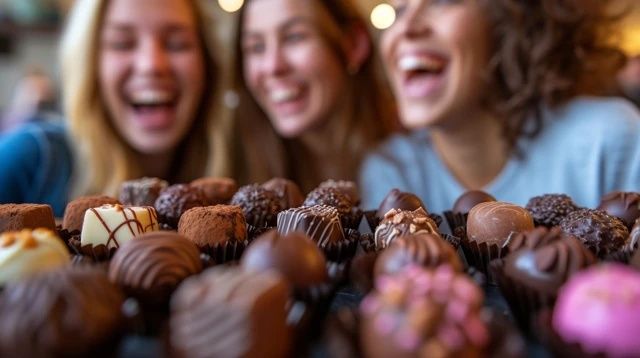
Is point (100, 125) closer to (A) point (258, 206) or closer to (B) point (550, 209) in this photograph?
(A) point (258, 206)

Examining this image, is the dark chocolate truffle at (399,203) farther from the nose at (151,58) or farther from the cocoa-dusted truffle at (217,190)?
the nose at (151,58)

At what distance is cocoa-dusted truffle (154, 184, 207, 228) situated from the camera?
164cm

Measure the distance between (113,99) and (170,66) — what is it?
30cm

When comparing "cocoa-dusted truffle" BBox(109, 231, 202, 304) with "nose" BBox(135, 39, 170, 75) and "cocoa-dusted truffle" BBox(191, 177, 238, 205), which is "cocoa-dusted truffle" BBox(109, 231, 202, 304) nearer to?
"cocoa-dusted truffle" BBox(191, 177, 238, 205)

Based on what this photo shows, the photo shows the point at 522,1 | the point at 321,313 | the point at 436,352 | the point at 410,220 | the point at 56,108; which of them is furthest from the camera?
the point at 56,108

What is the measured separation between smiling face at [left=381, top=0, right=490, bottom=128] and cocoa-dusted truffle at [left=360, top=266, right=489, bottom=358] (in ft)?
5.46

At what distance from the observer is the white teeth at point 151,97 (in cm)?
261

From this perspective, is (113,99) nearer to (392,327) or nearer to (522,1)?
(522,1)

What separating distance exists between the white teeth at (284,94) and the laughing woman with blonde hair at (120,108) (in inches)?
11.0

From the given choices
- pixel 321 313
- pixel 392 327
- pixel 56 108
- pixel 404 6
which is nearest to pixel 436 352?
pixel 392 327

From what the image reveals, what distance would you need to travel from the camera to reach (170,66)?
264 cm

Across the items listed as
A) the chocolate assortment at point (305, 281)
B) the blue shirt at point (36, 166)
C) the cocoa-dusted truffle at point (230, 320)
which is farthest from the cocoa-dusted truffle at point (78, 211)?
the blue shirt at point (36, 166)

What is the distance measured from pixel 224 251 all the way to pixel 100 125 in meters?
1.61

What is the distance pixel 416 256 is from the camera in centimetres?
100
